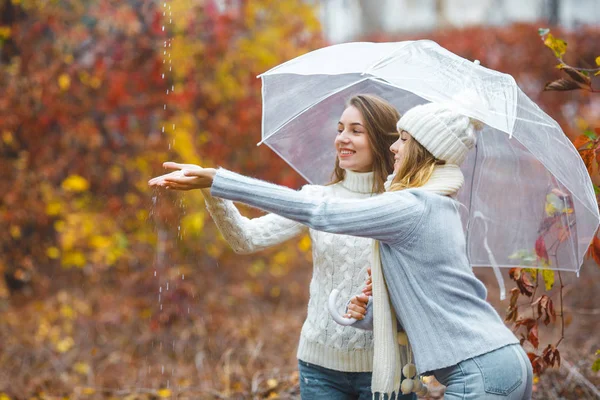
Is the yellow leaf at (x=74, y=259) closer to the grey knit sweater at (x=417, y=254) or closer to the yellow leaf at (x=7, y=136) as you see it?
the yellow leaf at (x=7, y=136)

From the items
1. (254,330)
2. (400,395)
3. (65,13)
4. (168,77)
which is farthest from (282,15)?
(400,395)

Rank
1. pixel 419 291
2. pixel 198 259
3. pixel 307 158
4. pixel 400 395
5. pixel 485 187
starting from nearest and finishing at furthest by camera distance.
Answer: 1. pixel 419 291
2. pixel 400 395
3. pixel 485 187
4. pixel 307 158
5. pixel 198 259

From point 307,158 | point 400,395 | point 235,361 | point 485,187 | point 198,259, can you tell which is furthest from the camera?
point 198,259

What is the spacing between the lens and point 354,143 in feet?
9.98

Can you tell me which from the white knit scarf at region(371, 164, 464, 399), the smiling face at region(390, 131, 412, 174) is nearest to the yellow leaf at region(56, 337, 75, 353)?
the white knit scarf at region(371, 164, 464, 399)

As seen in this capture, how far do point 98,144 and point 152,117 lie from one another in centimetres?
61

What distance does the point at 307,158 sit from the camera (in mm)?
3596

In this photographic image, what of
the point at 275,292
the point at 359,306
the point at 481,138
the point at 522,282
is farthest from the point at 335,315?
the point at 275,292

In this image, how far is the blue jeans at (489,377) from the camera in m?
2.44

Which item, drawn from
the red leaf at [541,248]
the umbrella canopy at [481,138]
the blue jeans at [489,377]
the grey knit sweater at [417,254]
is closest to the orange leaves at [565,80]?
the umbrella canopy at [481,138]

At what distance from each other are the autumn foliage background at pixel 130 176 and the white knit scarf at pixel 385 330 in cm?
350

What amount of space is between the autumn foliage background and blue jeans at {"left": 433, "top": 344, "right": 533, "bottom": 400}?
3.69 m

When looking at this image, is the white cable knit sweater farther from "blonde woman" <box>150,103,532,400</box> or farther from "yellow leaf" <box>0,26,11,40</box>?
"yellow leaf" <box>0,26,11,40</box>

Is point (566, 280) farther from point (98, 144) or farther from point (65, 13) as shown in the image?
point (65, 13)
